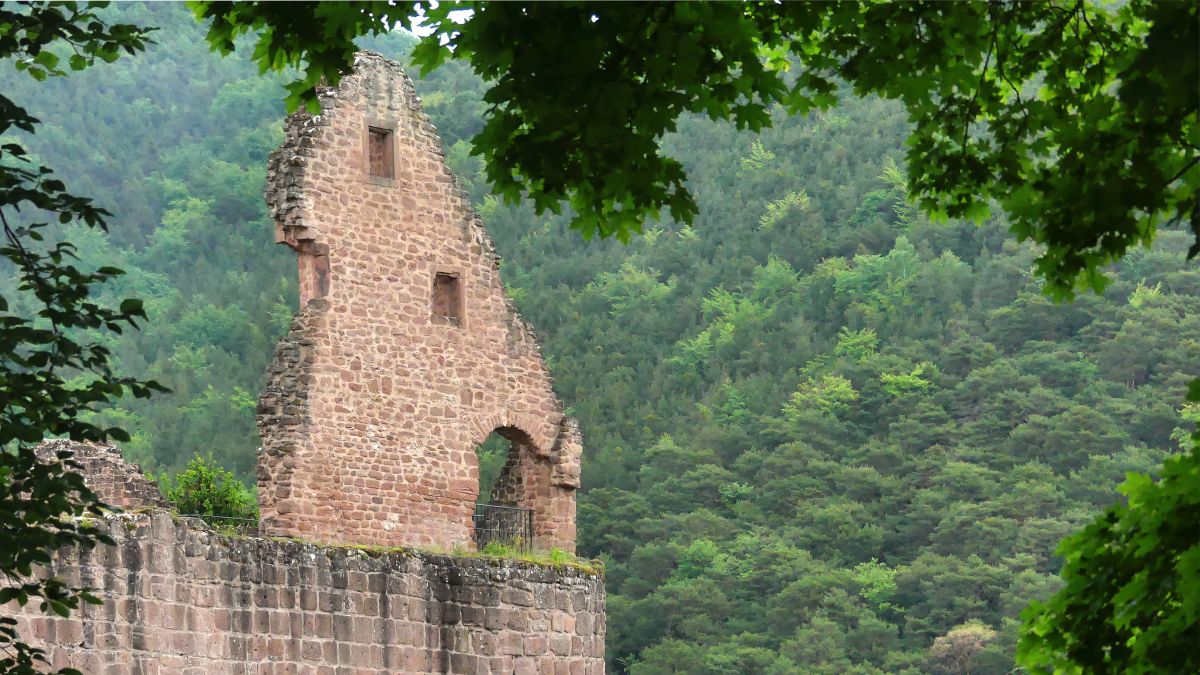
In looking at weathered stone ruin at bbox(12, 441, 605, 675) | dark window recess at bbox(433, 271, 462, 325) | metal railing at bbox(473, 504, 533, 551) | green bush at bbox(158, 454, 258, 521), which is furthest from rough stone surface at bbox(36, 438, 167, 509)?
dark window recess at bbox(433, 271, 462, 325)

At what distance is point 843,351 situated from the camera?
5872cm

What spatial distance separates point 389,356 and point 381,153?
70.9 inches

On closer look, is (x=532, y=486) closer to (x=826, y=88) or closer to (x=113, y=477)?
(x=113, y=477)

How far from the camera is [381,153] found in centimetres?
2306

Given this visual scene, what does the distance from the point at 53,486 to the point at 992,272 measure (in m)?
48.0

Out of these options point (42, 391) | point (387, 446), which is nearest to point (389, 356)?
point (387, 446)

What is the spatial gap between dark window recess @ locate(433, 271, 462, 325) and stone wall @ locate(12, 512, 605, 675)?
253 cm

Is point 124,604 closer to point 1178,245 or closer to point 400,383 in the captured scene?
point 400,383

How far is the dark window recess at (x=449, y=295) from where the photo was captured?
76.9 ft

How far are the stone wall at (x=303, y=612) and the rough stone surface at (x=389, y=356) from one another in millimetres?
846

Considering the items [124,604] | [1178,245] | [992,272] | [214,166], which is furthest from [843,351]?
[124,604]

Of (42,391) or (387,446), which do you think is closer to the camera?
(42,391)

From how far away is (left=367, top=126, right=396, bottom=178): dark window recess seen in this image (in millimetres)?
22953

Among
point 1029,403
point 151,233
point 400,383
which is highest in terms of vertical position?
point 151,233
